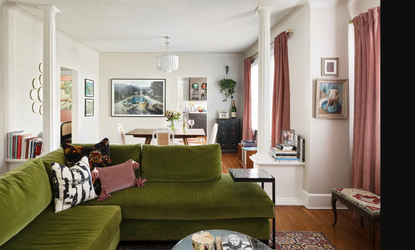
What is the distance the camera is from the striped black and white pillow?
2.24m

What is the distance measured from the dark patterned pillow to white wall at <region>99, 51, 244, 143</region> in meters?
4.41

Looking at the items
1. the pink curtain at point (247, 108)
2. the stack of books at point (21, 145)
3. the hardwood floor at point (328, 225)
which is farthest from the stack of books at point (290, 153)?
the stack of books at point (21, 145)

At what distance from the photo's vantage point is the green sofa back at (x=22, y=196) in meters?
1.66

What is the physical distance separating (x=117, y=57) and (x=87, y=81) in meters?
1.16

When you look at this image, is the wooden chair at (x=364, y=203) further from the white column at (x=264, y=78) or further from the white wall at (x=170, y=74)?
the white wall at (x=170, y=74)

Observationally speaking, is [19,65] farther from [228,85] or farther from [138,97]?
[228,85]

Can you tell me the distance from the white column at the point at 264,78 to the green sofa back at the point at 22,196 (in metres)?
2.56

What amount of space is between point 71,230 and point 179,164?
1.30 m

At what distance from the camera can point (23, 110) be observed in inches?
160

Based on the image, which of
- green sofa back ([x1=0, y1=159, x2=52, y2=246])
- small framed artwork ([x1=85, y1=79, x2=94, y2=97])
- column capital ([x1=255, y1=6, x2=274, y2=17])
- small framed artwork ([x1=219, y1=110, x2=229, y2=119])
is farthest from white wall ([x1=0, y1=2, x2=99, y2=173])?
small framed artwork ([x1=219, y1=110, x2=229, y2=119])

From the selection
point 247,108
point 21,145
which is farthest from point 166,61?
point 21,145

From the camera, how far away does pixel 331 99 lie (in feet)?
11.1
